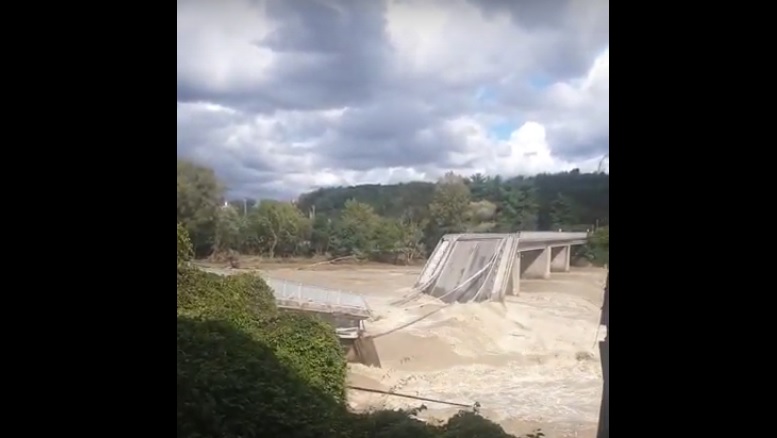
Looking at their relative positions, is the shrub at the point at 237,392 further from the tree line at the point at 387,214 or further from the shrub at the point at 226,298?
the tree line at the point at 387,214

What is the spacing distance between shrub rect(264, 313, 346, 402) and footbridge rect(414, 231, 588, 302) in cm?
45

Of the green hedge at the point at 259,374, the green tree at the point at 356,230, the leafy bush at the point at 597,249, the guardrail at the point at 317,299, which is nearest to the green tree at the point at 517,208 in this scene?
the leafy bush at the point at 597,249

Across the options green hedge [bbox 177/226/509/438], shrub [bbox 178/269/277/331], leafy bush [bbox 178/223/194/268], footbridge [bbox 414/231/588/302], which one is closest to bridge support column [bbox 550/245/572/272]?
footbridge [bbox 414/231/588/302]

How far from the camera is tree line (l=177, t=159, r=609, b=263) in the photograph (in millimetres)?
2648

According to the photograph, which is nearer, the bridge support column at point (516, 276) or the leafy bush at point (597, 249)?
the leafy bush at point (597, 249)

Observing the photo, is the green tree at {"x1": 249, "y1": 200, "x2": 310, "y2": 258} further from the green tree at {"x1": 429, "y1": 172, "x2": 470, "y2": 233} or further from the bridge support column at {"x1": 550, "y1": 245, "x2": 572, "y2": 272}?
the bridge support column at {"x1": 550, "y1": 245, "x2": 572, "y2": 272}

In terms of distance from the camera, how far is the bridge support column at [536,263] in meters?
2.71

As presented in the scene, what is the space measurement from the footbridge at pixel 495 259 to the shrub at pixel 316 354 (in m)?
0.45

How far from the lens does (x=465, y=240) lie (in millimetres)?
2672
